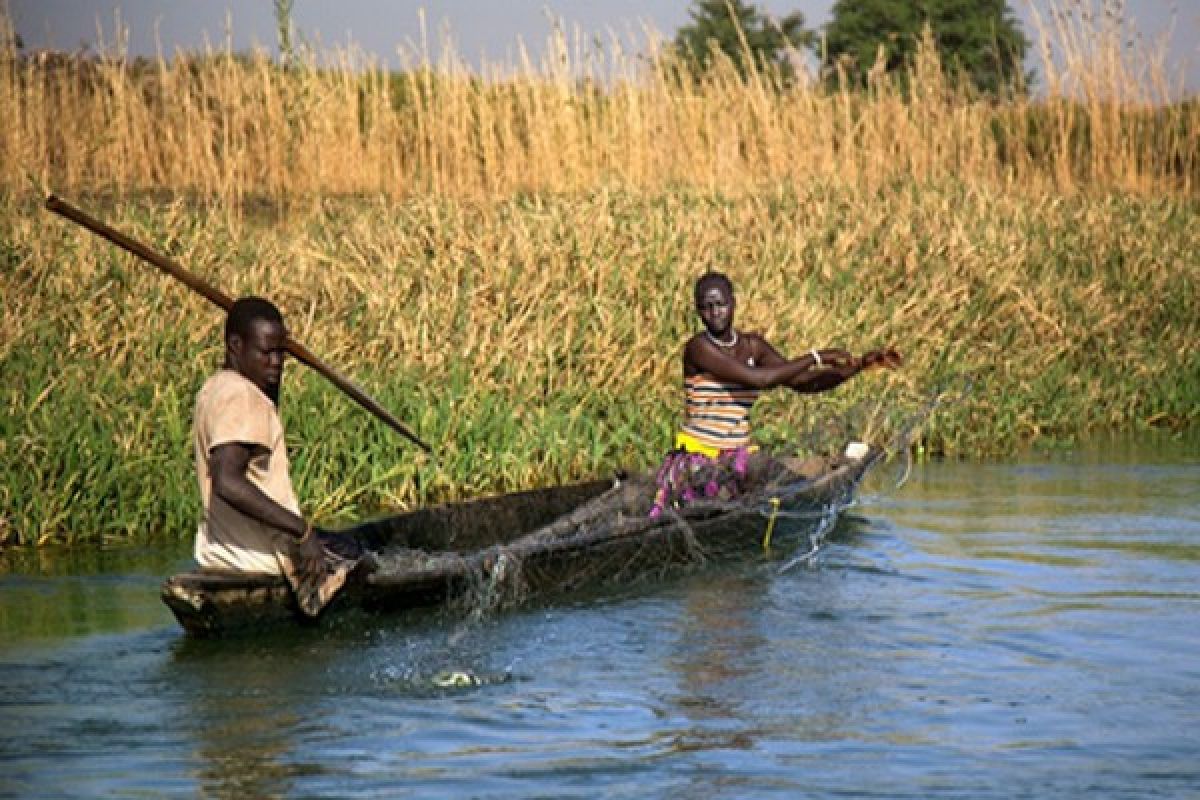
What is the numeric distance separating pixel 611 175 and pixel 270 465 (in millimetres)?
7981

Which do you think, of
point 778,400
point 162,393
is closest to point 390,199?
point 778,400

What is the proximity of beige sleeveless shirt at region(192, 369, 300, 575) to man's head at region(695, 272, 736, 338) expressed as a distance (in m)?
2.38

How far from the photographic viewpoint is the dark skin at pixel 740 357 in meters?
8.02

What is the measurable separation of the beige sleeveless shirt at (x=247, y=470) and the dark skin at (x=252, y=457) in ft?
0.14

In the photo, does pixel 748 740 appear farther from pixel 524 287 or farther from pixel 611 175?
pixel 611 175

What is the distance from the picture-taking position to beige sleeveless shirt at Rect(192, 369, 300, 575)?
235 inches

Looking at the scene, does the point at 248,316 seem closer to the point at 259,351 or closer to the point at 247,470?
the point at 259,351

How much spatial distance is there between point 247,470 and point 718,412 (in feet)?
8.62

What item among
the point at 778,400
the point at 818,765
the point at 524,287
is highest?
the point at 524,287

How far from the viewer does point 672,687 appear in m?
5.81

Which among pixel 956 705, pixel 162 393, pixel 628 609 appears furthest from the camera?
pixel 162 393

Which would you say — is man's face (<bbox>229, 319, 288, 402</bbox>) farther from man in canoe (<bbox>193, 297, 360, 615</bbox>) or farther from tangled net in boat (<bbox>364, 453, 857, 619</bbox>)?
tangled net in boat (<bbox>364, 453, 857, 619</bbox>)

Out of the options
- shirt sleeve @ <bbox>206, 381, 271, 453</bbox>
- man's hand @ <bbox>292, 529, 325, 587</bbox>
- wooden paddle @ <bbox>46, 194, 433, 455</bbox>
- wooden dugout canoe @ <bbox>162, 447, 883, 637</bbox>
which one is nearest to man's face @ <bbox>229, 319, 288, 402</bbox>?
shirt sleeve @ <bbox>206, 381, 271, 453</bbox>

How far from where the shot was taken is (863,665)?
608 centimetres
